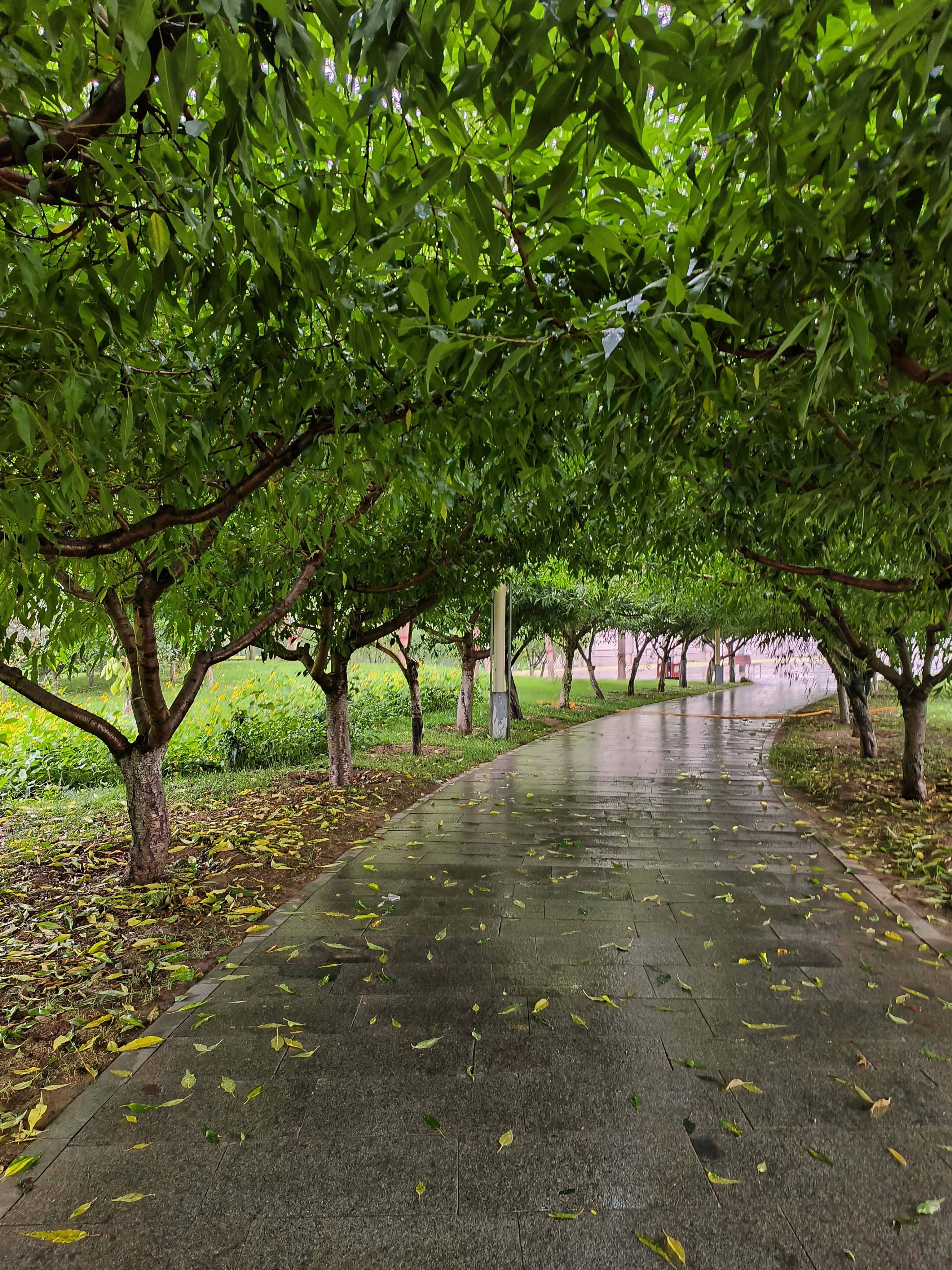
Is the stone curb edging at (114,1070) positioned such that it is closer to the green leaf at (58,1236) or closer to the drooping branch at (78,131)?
the green leaf at (58,1236)

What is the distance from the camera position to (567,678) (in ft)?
76.9

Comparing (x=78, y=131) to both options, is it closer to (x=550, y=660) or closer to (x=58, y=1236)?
(x=58, y=1236)

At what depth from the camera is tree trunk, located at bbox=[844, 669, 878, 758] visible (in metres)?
11.4

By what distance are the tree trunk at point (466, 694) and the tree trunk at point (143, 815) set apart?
410 inches

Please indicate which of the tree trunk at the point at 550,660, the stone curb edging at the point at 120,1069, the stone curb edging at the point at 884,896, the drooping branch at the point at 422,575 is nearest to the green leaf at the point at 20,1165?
the stone curb edging at the point at 120,1069

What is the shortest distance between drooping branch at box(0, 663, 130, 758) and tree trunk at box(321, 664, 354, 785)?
3822 millimetres

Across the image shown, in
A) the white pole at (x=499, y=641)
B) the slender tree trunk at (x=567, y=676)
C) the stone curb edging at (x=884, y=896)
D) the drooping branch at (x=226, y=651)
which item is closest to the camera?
the stone curb edging at (x=884, y=896)

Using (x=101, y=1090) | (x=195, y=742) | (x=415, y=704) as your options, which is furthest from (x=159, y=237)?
(x=195, y=742)

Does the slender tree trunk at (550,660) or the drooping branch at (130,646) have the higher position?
the slender tree trunk at (550,660)

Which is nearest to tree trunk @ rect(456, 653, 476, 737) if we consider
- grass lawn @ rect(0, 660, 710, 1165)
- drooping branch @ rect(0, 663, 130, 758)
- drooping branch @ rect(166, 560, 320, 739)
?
grass lawn @ rect(0, 660, 710, 1165)

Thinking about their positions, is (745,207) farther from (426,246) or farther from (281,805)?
(281,805)

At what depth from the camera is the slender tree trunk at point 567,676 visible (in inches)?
889

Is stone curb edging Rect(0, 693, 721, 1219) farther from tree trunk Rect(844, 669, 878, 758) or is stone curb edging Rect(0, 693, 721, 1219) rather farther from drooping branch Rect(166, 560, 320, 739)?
tree trunk Rect(844, 669, 878, 758)

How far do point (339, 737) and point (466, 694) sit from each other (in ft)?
22.6
